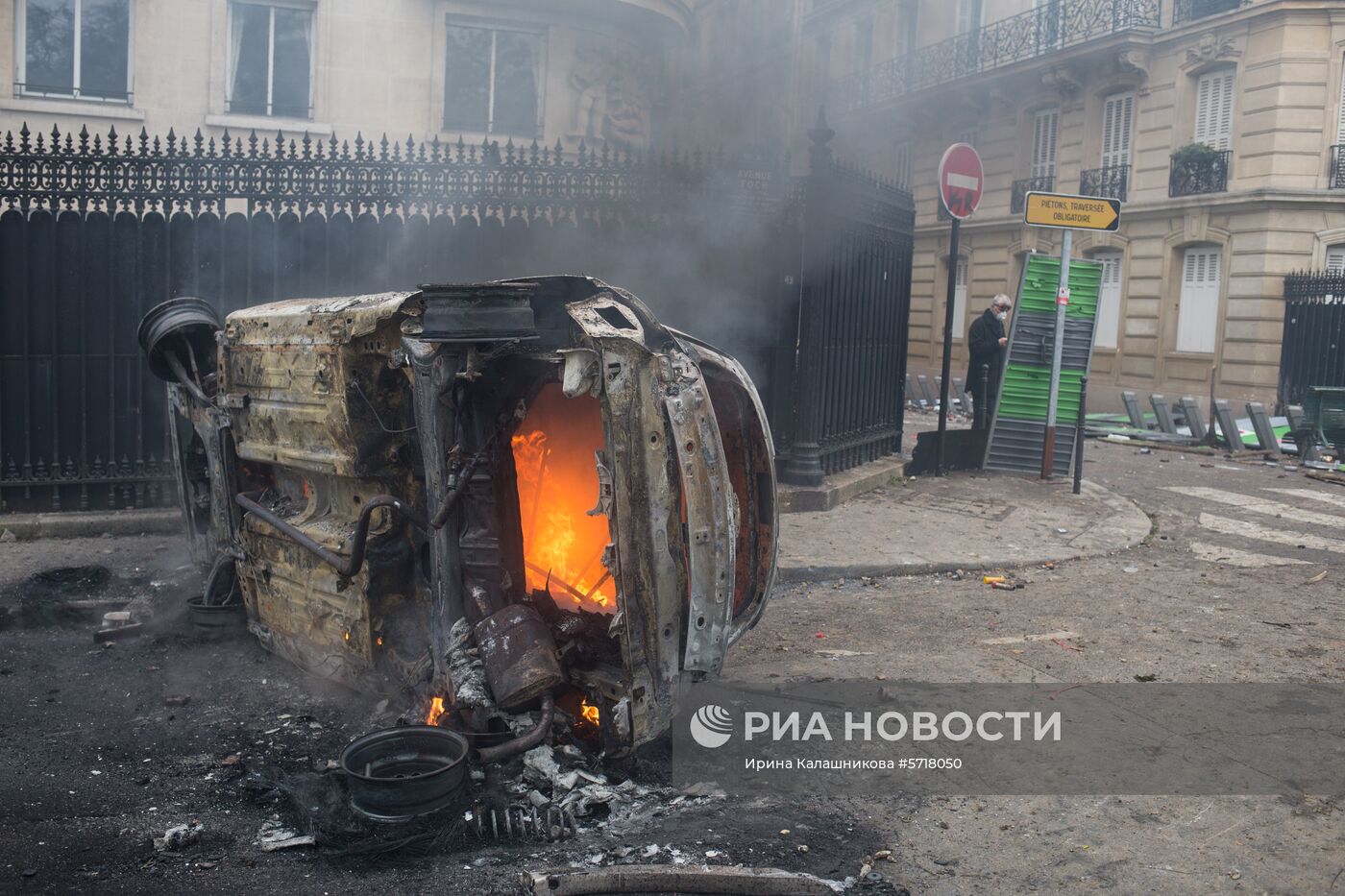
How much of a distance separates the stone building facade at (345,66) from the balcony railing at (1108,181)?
11283 mm

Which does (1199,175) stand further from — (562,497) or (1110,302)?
(562,497)

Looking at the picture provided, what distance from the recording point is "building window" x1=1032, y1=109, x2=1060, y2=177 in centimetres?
2413

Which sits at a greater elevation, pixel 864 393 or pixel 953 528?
pixel 864 393

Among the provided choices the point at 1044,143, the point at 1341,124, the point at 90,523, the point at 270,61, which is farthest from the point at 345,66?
the point at 1341,124

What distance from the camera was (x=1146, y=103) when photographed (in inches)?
857

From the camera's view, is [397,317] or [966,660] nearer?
[397,317]

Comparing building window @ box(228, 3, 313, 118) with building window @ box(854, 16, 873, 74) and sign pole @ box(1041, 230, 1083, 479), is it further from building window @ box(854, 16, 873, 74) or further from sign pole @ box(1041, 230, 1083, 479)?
building window @ box(854, 16, 873, 74)

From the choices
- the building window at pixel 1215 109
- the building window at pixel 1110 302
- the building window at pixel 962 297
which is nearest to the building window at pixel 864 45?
the building window at pixel 962 297

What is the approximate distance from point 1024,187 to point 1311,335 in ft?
26.7

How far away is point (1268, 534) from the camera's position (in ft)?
28.6

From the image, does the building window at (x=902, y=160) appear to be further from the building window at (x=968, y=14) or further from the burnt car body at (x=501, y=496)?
the burnt car body at (x=501, y=496)

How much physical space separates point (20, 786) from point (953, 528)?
21.5 ft

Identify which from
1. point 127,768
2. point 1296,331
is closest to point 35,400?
point 127,768

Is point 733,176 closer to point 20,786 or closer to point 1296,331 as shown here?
point 20,786
